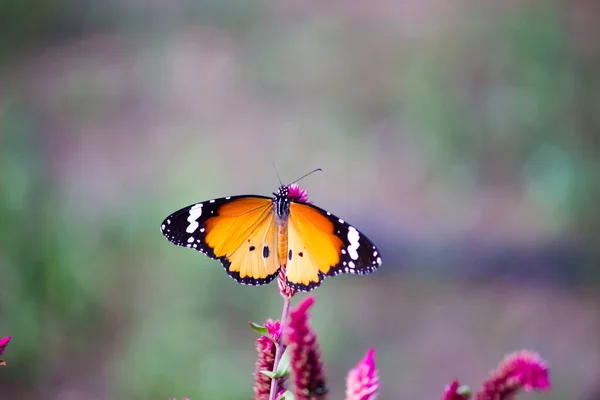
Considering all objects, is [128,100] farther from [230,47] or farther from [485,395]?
A: [485,395]

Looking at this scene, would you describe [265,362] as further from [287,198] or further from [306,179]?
[306,179]

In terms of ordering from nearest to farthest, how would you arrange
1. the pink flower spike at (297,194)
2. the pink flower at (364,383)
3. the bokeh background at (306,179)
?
the pink flower at (364,383) < the pink flower spike at (297,194) < the bokeh background at (306,179)

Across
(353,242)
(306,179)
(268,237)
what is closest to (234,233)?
(268,237)

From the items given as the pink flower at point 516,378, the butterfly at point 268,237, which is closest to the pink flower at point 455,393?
the pink flower at point 516,378

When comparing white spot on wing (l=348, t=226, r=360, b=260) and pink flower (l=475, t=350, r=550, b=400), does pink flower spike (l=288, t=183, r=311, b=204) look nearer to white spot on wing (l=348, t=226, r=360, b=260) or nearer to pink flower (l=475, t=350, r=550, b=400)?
white spot on wing (l=348, t=226, r=360, b=260)

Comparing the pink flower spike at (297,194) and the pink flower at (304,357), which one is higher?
the pink flower spike at (297,194)

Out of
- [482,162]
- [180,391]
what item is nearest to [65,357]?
[180,391]

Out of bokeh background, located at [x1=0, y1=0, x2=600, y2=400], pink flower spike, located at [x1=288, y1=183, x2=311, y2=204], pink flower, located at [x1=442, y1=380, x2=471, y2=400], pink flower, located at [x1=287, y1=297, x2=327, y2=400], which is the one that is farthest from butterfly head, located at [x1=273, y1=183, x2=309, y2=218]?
bokeh background, located at [x1=0, y1=0, x2=600, y2=400]

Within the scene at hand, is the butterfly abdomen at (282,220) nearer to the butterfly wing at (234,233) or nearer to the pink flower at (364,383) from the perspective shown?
the butterfly wing at (234,233)
